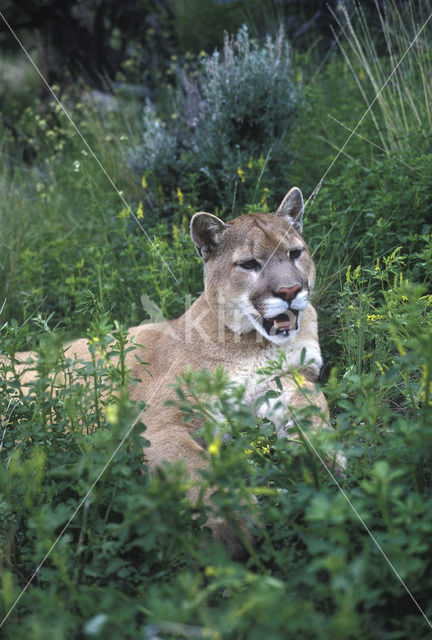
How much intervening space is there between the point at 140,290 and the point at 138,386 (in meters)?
1.21

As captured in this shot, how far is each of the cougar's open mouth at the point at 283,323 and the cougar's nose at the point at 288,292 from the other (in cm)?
9

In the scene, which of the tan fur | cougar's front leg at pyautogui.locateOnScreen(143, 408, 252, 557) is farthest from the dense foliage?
the tan fur

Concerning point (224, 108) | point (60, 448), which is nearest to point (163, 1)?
point (224, 108)

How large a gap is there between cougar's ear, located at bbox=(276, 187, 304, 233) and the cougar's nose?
0.71 metres

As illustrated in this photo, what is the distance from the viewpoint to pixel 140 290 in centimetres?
466

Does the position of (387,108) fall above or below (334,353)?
above

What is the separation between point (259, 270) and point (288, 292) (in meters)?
0.31

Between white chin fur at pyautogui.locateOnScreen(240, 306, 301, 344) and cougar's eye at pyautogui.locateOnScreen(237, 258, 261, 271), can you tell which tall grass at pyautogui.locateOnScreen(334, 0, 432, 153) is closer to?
cougar's eye at pyautogui.locateOnScreen(237, 258, 261, 271)

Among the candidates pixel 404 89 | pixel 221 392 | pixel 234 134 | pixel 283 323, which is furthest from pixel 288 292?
pixel 404 89

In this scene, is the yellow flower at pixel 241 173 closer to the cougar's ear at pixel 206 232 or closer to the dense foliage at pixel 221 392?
the dense foliage at pixel 221 392

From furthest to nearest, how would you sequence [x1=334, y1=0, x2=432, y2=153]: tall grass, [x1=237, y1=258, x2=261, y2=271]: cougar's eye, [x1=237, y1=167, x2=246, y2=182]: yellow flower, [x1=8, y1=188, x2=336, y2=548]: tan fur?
[x1=334, y1=0, x2=432, y2=153]: tall grass, [x1=237, y1=167, x2=246, y2=182]: yellow flower, [x1=237, y1=258, x2=261, y2=271]: cougar's eye, [x1=8, y1=188, x2=336, y2=548]: tan fur

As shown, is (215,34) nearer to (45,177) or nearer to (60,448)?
(45,177)

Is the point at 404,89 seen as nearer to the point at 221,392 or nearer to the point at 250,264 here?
the point at 250,264

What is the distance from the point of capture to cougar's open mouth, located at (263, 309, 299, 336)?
3.26 m
